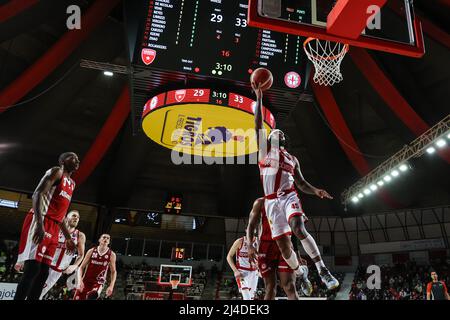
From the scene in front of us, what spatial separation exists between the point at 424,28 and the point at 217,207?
44.4ft

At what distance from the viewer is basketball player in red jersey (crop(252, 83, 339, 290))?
3570 millimetres

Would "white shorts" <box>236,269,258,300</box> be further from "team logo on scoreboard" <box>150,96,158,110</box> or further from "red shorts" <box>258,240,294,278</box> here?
"team logo on scoreboard" <box>150,96,158,110</box>

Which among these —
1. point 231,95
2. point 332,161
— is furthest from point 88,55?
point 332,161

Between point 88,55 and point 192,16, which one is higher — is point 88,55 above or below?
above

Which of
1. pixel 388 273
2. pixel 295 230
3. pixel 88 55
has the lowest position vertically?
pixel 295 230

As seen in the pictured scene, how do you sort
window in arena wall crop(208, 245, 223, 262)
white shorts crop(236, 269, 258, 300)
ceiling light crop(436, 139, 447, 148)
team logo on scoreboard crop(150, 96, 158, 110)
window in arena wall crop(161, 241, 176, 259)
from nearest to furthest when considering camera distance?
white shorts crop(236, 269, 258, 300), team logo on scoreboard crop(150, 96, 158, 110), ceiling light crop(436, 139, 447, 148), window in arena wall crop(161, 241, 176, 259), window in arena wall crop(208, 245, 223, 262)

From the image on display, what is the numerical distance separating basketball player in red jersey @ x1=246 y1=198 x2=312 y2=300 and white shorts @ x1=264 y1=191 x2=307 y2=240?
430mm

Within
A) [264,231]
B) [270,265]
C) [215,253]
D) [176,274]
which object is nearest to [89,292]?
[264,231]

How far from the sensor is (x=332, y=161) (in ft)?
50.5

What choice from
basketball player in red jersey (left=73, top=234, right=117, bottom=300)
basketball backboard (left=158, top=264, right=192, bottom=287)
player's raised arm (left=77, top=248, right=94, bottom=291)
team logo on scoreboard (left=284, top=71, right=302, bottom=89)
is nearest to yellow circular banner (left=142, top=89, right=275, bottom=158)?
team logo on scoreboard (left=284, top=71, right=302, bottom=89)

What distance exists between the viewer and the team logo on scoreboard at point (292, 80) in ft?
26.9

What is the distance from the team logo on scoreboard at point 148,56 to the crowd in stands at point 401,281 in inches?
671
